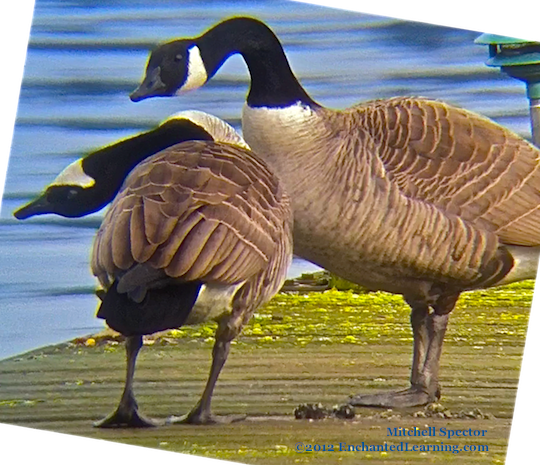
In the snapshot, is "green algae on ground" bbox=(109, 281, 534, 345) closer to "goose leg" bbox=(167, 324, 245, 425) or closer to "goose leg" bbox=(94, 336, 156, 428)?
"goose leg" bbox=(167, 324, 245, 425)

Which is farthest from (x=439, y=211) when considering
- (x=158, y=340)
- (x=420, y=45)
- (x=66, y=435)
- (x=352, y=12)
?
(x=66, y=435)

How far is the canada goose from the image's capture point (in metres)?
2.38

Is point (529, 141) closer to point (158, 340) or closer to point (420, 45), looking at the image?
point (420, 45)

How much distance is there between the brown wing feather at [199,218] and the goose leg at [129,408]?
25 centimetres

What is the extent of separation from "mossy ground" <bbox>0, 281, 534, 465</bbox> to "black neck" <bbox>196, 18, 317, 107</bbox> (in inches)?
25.3

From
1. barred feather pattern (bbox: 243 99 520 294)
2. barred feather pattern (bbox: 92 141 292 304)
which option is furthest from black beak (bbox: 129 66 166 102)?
barred feather pattern (bbox: 243 99 520 294)

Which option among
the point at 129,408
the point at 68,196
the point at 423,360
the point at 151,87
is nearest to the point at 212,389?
the point at 129,408

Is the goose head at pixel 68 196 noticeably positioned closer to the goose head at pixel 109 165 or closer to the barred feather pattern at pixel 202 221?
the goose head at pixel 109 165

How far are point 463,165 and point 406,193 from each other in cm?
21

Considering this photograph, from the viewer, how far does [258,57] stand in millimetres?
2459

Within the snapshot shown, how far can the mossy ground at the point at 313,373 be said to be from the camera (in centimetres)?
240

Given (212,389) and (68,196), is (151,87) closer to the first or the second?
(68,196)

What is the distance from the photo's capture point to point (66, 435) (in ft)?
8.15

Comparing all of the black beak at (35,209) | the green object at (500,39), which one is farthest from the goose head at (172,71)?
the green object at (500,39)
